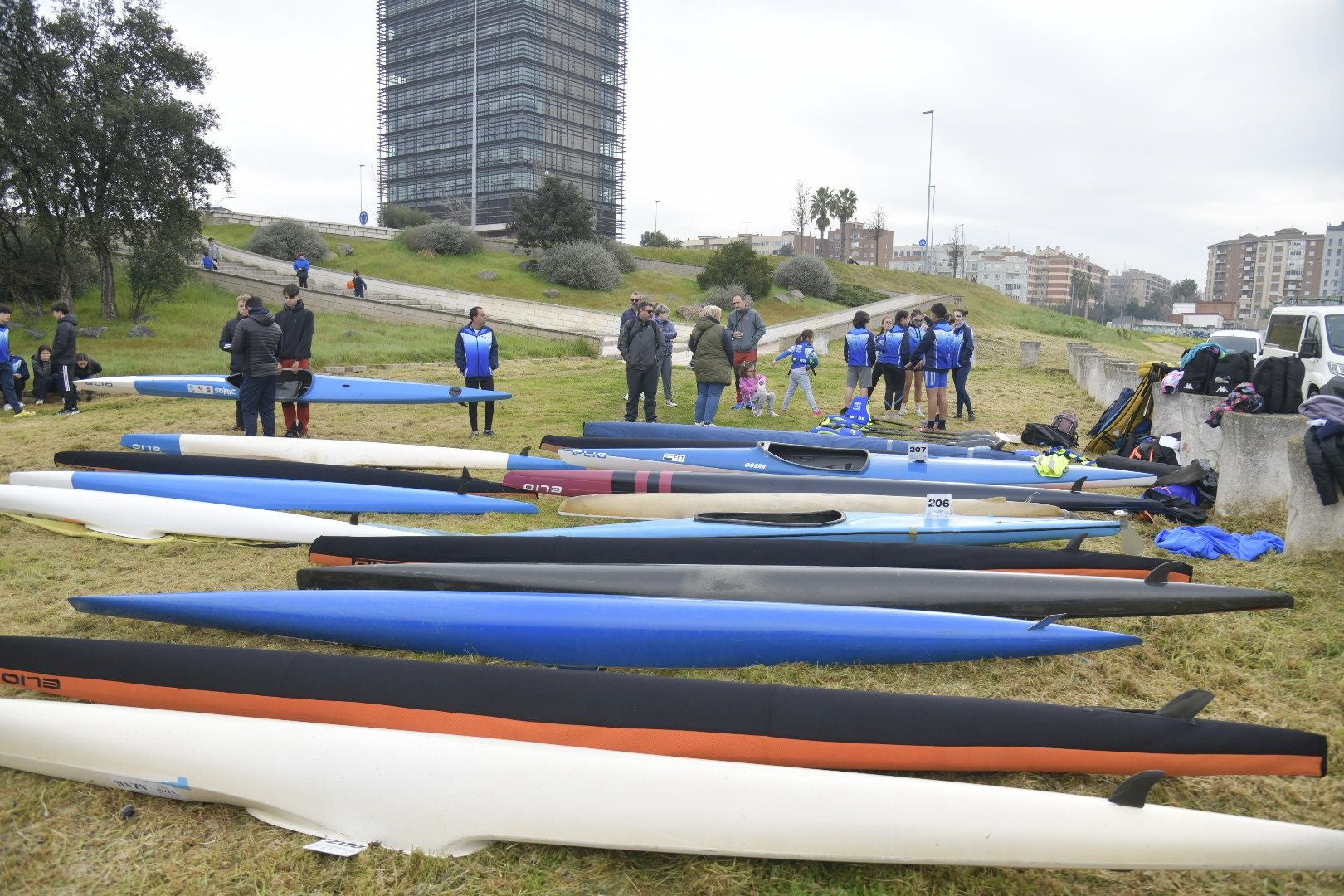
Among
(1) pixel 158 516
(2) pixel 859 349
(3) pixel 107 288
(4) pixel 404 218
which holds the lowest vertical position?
(1) pixel 158 516

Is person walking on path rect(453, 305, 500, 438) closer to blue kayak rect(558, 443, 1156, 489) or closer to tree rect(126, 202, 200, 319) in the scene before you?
blue kayak rect(558, 443, 1156, 489)

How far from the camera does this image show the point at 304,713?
3170 mm

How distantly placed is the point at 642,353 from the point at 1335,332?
9.65 metres

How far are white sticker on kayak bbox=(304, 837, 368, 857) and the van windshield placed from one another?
1347 centimetres

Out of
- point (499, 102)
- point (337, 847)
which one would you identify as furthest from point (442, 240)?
point (337, 847)

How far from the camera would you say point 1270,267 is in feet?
508

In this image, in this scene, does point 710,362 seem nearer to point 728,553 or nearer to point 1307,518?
point 728,553

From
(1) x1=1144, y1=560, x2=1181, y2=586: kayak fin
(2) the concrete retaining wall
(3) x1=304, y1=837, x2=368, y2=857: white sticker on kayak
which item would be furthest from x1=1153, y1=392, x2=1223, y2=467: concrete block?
(3) x1=304, y1=837, x2=368, y2=857: white sticker on kayak

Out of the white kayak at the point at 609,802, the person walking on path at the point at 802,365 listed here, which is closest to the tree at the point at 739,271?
the person walking on path at the point at 802,365

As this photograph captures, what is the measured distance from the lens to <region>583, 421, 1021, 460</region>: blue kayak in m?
7.86

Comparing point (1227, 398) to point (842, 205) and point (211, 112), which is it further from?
point (842, 205)

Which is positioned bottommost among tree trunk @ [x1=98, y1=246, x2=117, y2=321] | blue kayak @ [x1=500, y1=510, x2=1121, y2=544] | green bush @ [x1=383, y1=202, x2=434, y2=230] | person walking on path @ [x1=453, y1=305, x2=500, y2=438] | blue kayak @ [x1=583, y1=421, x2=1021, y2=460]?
blue kayak @ [x1=500, y1=510, x2=1121, y2=544]

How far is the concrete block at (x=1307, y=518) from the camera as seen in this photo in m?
5.06

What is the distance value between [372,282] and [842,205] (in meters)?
43.3
